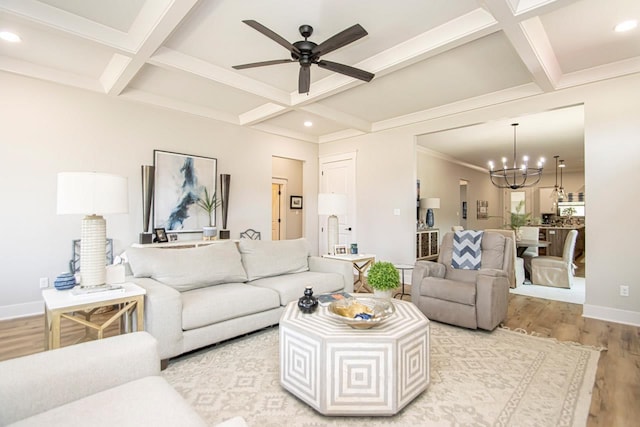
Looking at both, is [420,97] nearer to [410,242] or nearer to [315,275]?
[410,242]

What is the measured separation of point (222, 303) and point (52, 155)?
2.79 meters

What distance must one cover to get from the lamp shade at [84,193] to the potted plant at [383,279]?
1863 millimetres

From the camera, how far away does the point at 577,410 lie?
183 cm

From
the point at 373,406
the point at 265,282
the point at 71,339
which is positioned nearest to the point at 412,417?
the point at 373,406

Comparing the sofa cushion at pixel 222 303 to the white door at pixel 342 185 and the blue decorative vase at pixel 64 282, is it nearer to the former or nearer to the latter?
the blue decorative vase at pixel 64 282

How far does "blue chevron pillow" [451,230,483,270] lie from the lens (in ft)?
11.5

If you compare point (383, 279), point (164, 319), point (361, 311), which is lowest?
point (164, 319)

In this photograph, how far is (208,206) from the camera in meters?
4.79

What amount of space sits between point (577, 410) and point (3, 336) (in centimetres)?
448

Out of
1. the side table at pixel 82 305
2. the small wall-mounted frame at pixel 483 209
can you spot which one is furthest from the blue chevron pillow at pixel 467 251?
the small wall-mounted frame at pixel 483 209

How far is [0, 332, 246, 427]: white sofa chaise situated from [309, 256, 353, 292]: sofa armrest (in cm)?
246

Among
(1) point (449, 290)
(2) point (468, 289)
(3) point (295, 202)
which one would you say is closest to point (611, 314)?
(2) point (468, 289)

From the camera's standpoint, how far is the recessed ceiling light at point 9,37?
2820 mm

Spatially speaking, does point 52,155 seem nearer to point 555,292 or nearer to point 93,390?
point 93,390
